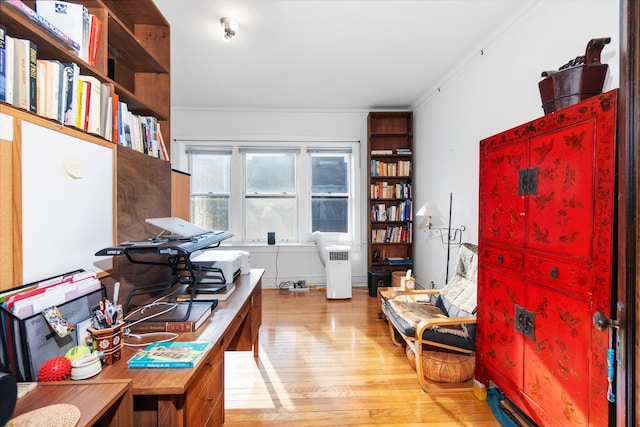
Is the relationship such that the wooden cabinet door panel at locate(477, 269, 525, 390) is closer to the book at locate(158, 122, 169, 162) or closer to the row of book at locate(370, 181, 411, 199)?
the book at locate(158, 122, 169, 162)

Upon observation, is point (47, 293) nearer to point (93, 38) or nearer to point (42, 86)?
point (42, 86)

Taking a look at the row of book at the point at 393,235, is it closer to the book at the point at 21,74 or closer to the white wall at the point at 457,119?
the white wall at the point at 457,119

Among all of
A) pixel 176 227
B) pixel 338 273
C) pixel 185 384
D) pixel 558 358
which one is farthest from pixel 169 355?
pixel 338 273

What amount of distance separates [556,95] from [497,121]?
1119 millimetres

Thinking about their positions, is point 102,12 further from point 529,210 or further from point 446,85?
point 446,85

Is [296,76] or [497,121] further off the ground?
[296,76]

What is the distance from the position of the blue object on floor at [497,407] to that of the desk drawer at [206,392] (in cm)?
166

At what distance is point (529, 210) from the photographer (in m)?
1.51

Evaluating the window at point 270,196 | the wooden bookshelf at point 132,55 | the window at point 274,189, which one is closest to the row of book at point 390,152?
the window at point 274,189

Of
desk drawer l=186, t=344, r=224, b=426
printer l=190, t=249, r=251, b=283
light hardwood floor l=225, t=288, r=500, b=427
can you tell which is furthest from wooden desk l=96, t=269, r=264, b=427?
light hardwood floor l=225, t=288, r=500, b=427

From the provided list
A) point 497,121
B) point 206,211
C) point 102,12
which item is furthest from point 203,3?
point 206,211

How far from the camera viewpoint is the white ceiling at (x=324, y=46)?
2.18 metres

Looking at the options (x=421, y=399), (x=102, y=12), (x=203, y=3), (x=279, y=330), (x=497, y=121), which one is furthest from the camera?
(x=279, y=330)

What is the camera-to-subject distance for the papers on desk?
31.4 inches
